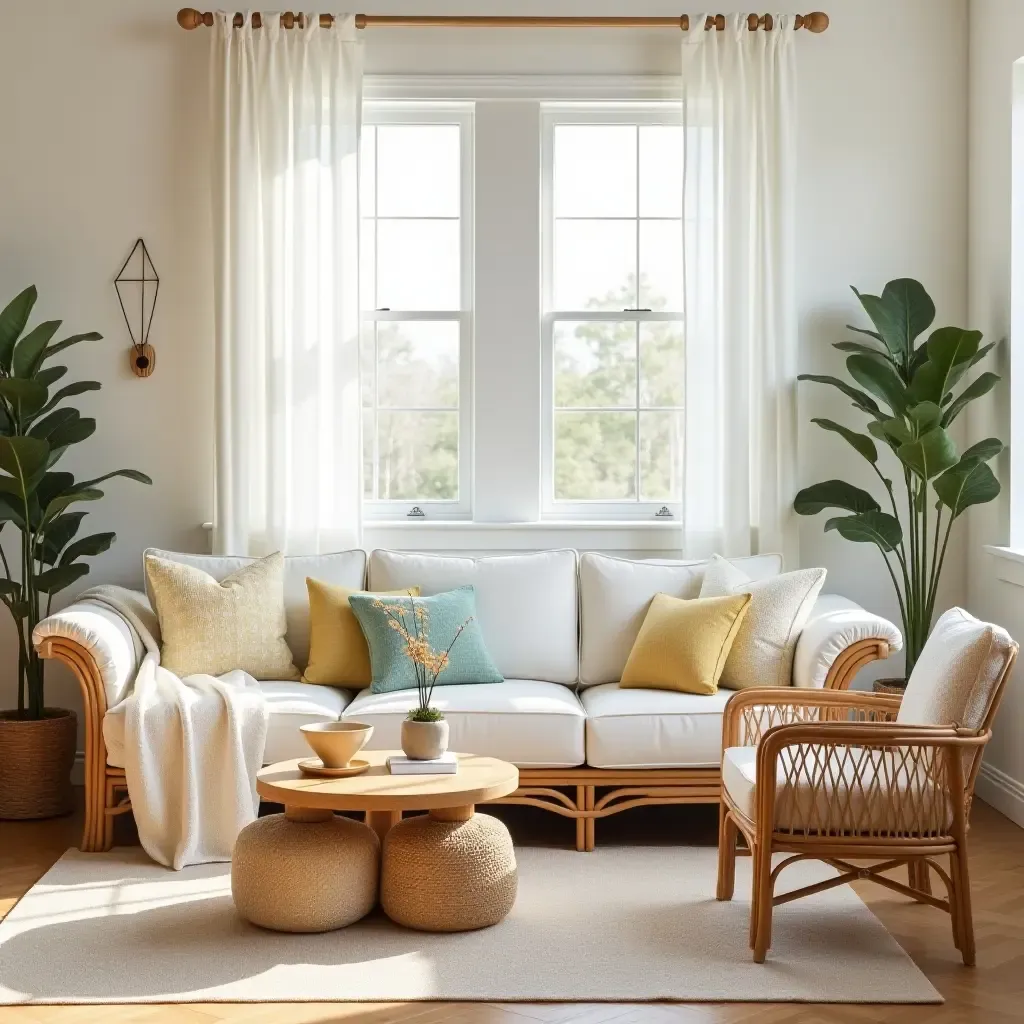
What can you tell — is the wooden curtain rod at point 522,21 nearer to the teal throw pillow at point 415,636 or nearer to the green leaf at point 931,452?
the green leaf at point 931,452

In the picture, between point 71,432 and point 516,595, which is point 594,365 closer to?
point 516,595

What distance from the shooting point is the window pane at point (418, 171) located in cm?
541

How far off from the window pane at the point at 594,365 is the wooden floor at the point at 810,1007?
2.33 m

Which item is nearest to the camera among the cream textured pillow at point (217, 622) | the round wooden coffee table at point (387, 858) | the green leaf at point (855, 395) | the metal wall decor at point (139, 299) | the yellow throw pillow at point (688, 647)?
the round wooden coffee table at point (387, 858)

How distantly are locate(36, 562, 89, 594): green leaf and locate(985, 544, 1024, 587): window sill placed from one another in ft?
11.1

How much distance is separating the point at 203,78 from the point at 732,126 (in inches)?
84.3

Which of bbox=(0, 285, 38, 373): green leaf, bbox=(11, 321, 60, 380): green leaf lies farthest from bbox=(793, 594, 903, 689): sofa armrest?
bbox=(0, 285, 38, 373): green leaf

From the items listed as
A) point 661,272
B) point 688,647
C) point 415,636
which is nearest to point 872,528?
point 688,647

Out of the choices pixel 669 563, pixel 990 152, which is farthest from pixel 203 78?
pixel 990 152

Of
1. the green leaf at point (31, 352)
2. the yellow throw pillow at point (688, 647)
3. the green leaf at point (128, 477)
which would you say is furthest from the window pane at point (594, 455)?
the green leaf at point (31, 352)

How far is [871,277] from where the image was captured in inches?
211

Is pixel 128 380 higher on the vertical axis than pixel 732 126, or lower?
lower

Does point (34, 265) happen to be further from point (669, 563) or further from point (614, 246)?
point (669, 563)

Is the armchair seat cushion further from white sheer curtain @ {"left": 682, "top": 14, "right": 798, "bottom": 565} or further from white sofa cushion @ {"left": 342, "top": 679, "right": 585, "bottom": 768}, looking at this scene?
white sheer curtain @ {"left": 682, "top": 14, "right": 798, "bottom": 565}
